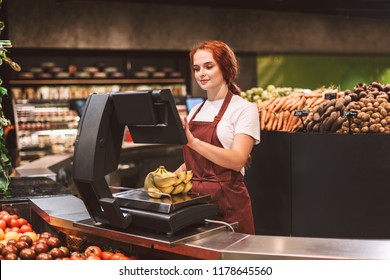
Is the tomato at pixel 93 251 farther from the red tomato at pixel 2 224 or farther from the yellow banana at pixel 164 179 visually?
the red tomato at pixel 2 224

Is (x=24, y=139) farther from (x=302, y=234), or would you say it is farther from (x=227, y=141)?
(x=227, y=141)

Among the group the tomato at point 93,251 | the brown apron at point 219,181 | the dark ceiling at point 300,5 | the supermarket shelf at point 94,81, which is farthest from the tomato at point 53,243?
the dark ceiling at point 300,5

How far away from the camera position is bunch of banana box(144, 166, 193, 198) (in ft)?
7.69

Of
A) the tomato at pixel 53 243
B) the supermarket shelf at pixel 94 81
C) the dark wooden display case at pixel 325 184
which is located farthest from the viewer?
the supermarket shelf at pixel 94 81

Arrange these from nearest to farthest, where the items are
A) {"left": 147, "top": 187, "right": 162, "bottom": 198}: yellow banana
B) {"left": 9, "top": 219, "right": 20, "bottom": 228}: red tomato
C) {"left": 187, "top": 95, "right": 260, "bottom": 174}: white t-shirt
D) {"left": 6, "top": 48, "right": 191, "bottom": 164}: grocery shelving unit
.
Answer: {"left": 147, "top": 187, "right": 162, "bottom": 198}: yellow banana, {"left": 187, "top": 95, "right": 260, "bottom": 174}: white t-shirt, {"left": 9, "top": 219, "right": 20, "bottom": 228}: red tomato, {"left": 6, "top": 48, "right": 191, "bottom": 164}: grocery shelving unit

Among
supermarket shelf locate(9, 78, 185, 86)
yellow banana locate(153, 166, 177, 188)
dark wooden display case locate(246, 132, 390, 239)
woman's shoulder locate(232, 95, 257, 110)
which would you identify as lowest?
dark wooden display case locate(246, 132, 390, 239)

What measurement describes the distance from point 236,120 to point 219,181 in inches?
13.1

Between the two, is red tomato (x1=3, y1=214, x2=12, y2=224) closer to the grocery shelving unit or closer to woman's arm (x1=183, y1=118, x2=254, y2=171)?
woman's arm (x1=183, y1=118, x2=254, y2=171)

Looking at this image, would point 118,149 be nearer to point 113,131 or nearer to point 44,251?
point 113,131

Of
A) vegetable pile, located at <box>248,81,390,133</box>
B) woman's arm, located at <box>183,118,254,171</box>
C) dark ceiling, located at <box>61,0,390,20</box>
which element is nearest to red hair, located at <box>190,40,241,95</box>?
woman's arm, located at <box>183,118,254,171</box>

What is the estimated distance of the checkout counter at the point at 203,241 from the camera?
1988 mm

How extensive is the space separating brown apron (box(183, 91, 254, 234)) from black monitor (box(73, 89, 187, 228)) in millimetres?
660

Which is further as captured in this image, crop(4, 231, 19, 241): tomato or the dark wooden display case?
the dark wooden display case

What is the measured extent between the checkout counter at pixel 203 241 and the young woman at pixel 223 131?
462 mm
